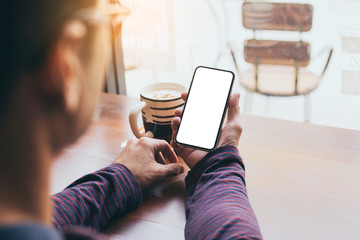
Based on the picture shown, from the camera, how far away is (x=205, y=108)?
0.78 metres

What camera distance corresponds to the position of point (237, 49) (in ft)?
7.93

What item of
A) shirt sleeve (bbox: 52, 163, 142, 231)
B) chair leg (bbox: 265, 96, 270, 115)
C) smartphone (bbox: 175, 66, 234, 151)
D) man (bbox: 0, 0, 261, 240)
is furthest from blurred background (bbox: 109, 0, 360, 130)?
man (bbox: 0, 0, 261, 240)

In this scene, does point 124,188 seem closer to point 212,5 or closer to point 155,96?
point 155,96

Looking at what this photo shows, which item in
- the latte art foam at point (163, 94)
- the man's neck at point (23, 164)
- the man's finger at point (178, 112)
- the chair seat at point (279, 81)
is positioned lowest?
the chair seat at point (279, 81)

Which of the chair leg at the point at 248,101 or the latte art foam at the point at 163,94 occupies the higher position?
the latte art foam at the point at 163,94

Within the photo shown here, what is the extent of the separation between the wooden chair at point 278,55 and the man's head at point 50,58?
1.74 meters

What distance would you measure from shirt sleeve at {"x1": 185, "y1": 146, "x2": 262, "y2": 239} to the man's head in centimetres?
35

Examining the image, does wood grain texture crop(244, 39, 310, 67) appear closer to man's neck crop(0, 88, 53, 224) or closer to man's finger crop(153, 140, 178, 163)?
man's finger crop(153, 140, 178, 163)

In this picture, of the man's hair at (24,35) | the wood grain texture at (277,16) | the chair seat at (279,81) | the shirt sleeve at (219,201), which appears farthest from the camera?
the wood grain texture at (277,16)

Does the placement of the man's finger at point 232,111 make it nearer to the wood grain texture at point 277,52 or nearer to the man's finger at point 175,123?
the man's finger at point 175,123

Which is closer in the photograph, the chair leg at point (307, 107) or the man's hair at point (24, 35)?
the man's hair at point (24, 35)

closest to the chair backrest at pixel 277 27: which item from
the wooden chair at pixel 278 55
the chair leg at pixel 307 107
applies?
the wooden chair at pixel 278 55

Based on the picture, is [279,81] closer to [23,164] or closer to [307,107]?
[307,107]

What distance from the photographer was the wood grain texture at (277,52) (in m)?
2.10
